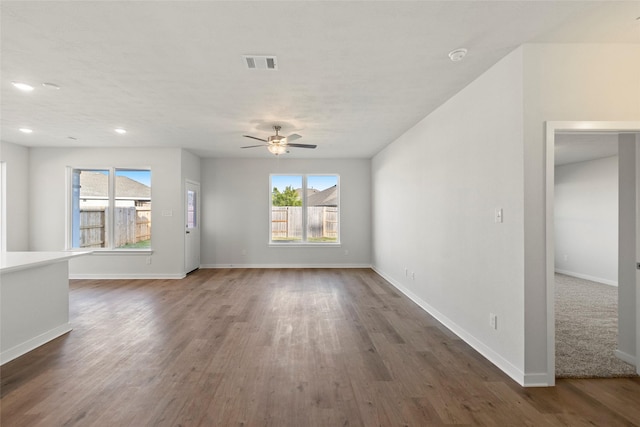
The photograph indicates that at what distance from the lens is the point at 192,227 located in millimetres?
7012

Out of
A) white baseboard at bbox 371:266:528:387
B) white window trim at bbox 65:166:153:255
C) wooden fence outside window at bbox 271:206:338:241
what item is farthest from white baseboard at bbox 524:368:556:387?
white window trim at bbox 65:166:153:255

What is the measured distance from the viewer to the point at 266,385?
7.82ft

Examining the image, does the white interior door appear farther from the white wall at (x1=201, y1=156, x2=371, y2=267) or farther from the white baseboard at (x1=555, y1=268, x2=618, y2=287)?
the white baseboard at (x1=555, y1=268, x2=618, y2=287)

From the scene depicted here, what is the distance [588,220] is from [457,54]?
20.7ft

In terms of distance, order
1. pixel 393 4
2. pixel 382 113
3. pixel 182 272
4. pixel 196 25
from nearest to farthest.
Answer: pixel 393 4 → pixel 196 25 → pixel 382 113 → pixel 182 272

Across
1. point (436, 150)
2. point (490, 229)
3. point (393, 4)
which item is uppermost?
point (393, 4)

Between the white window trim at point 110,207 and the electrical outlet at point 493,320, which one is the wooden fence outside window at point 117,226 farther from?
the electrical outlet at point 493,320

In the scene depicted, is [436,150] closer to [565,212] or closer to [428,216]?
[428,216]

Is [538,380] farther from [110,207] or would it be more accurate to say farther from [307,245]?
Answer: [110,207]

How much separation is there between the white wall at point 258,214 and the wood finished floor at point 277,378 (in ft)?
10.8

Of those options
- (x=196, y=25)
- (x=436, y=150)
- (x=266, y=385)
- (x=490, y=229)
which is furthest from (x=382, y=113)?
(x=266, y=385)

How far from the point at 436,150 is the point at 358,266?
4271 mm

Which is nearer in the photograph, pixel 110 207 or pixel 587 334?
pixel 587 334

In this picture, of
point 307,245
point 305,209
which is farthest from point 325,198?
point 307,245
